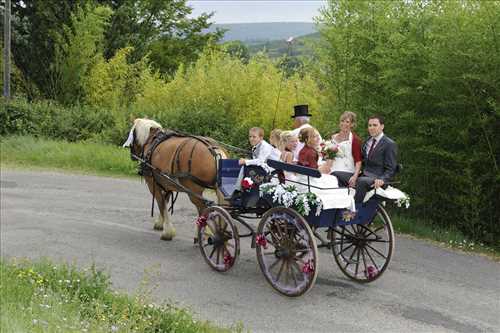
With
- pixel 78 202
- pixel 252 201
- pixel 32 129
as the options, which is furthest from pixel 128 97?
pixel 252 201

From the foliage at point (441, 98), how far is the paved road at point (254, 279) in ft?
3.87

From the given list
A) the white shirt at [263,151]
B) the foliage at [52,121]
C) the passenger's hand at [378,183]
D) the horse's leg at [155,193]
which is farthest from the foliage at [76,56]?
the passenger's hand at [378,183]

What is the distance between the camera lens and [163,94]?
67.1ft

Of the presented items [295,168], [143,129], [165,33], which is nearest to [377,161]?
[295,168]

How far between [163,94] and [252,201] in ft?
45.7

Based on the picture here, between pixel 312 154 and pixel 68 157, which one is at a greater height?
pixel 312 154

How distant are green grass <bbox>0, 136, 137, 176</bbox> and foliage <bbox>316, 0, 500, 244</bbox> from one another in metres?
7.79

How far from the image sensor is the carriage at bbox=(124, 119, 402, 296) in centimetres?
634

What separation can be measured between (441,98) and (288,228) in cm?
429

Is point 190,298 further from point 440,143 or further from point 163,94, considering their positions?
point 163,94

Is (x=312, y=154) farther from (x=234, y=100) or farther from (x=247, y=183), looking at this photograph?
(x=234, y=100)

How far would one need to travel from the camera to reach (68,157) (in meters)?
17.6

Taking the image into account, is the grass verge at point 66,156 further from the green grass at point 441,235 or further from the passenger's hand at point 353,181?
the passenger's hand at point 353,181

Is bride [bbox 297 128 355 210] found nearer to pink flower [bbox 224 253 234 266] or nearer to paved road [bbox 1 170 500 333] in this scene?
paved road [bbox 1 170 500 333]
